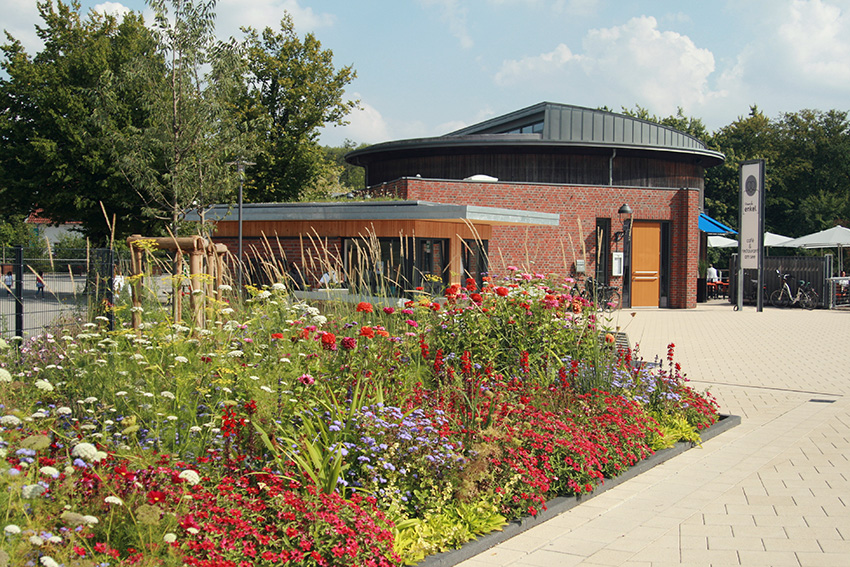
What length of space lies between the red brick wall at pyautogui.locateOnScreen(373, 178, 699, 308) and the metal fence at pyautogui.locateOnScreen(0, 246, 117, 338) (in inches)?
528

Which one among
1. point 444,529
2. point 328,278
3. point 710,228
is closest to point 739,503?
point 444,529

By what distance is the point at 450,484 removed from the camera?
421cm

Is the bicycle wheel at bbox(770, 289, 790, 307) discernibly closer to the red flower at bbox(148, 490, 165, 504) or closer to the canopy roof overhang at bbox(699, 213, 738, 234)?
the canopy roof overhang at bbox(699, 213, 738, 234)

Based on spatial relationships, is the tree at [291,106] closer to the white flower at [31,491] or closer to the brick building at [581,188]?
the brick building at [581,188]

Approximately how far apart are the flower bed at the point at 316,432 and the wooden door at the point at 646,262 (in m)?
17.4

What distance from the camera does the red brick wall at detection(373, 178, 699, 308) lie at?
853 inches

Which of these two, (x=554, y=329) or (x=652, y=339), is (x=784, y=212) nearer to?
(x=652, y=339)

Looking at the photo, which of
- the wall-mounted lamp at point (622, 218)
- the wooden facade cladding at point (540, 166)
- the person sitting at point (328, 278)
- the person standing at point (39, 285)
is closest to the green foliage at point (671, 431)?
the person sitting at point (328, 278)

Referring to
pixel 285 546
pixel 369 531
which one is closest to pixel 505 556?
pixel 369 531

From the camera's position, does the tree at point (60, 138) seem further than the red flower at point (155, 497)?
Yes

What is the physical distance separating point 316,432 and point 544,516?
1537 millimetres

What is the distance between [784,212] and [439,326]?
49.9m

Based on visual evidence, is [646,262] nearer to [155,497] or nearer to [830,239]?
[830,239]

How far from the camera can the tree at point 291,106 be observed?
3253 cm
